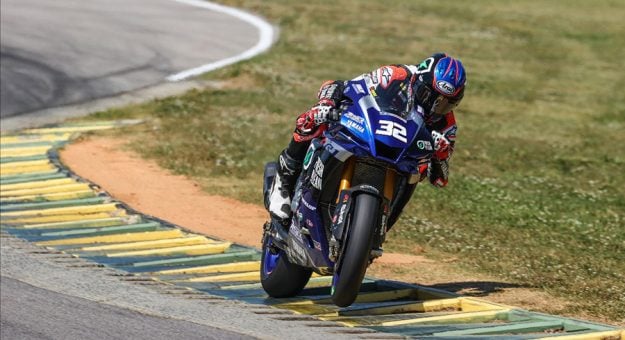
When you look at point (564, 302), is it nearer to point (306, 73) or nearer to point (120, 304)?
point (120, 304)

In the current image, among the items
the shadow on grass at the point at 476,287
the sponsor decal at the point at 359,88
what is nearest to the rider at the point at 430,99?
the sponsor decal at the point at 359,88

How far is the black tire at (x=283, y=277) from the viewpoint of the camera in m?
9.80

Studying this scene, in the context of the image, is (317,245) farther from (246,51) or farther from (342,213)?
(246,51)

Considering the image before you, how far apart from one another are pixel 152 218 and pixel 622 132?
40.0ft

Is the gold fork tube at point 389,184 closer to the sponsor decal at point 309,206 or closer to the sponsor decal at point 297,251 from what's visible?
the sponsor decal at point 309,206

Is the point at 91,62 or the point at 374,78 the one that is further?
the point at 91,62

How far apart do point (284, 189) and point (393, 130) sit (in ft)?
5.06

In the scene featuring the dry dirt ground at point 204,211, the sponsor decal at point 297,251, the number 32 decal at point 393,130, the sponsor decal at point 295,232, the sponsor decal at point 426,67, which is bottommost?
the dry dirt ground at point 204,211

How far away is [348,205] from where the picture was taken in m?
8.57

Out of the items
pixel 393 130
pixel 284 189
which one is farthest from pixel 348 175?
pixel 284 189

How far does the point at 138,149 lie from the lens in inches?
712

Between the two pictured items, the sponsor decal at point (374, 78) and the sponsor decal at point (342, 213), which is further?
the sponsor decal at point (374, 78)

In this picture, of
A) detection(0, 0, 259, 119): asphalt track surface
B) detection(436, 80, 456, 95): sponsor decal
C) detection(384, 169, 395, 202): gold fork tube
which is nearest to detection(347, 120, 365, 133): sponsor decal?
detection(384, 169, 395, 202): gold fork tube

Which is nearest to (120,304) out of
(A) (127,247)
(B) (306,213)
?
(B) (306,213)
